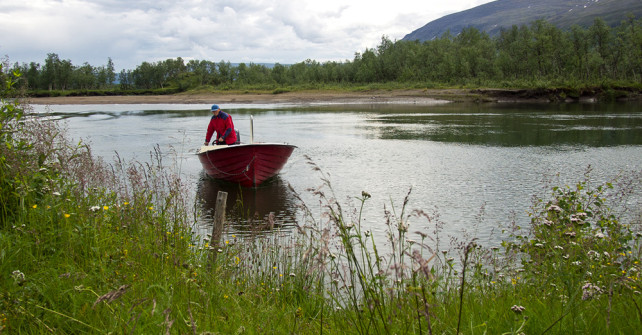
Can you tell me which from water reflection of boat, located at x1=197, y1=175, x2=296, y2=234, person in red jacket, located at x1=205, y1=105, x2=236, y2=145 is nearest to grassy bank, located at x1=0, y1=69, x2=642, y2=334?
water reflection of boat, located at x1=197, y1=175, x2=296, y2=234

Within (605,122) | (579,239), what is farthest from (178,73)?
(579,239)

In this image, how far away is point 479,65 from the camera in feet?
306

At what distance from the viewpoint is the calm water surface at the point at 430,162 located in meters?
12.7

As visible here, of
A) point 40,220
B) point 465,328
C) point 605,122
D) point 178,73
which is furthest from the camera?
point 178,73

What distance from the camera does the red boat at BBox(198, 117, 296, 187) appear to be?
603 inches

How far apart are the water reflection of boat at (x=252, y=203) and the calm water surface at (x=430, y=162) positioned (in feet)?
0.12

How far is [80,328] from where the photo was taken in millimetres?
3672

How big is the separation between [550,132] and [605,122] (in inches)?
364

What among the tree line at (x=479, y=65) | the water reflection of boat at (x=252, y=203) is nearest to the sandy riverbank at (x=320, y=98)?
the tree line at (x=479, y=65)

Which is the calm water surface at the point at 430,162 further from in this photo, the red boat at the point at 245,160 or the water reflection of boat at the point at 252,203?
the red boat at the point at 245,160

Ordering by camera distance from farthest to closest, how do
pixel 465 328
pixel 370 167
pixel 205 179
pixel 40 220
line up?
1. pixel 370 167
2. pixel 205 179
3. pixel 40 220
4. pixel 465 328

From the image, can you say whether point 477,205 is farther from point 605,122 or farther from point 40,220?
point 605,122

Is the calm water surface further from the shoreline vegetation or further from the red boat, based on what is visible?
the shoreline vegetation

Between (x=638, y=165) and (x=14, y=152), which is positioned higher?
(x=14, y=152)
